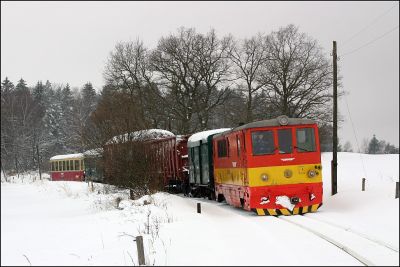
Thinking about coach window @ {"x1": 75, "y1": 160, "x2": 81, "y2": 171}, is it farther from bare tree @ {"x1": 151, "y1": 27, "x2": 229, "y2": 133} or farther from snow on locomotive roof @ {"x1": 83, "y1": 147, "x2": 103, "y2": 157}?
snow on locomotive roof @ {"x1": 83, "y1": 147, "x2": 103, "y2": 157}

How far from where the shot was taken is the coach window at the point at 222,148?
746 inches

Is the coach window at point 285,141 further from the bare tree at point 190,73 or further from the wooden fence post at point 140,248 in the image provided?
the bare tree at point 190,73

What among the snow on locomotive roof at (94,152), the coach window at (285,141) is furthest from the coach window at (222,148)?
the snow on locomotive roof at (94,152)

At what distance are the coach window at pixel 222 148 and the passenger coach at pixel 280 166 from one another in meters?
2.30

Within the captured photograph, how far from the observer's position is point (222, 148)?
1942cm

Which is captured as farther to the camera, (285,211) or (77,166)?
(77,166)

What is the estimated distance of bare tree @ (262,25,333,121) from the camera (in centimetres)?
4884

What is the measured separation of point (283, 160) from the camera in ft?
52.0

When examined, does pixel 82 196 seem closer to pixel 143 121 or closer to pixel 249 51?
pixel 143 121

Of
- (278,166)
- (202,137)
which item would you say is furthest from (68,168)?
(278,166)

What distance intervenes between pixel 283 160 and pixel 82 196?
1730 centimetres

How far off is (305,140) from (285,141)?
2.12ft

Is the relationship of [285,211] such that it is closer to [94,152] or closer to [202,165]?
[202,165]

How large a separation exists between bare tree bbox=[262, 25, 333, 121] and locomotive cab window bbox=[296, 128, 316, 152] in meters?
31.9
